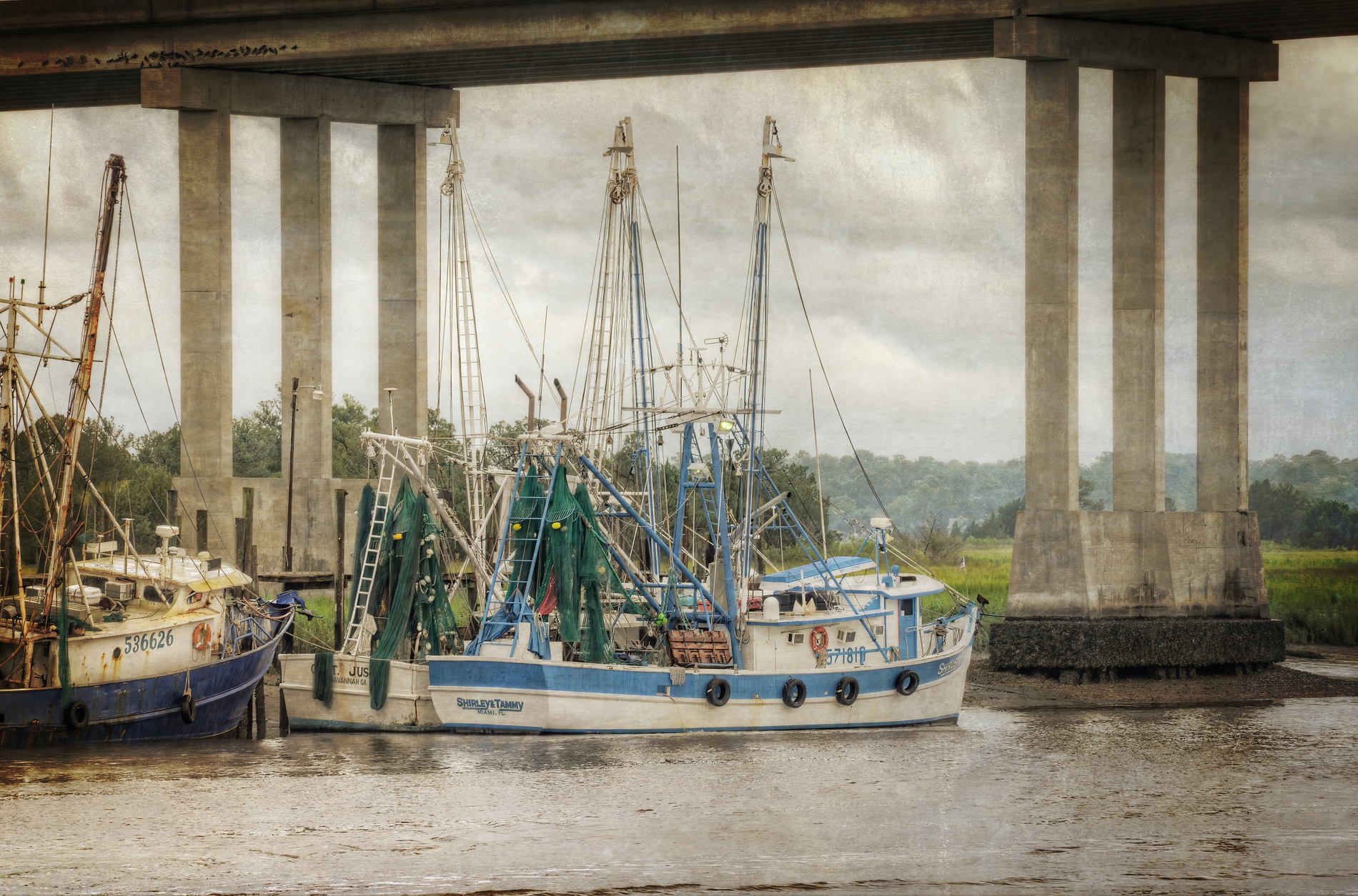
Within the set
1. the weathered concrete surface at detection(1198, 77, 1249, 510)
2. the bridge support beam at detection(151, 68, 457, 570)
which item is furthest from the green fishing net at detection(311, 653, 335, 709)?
the weathered concrete surface at detection(1198, 77, 1249, 510)

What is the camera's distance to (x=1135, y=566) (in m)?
37.6

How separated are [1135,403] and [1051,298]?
3.80 meters

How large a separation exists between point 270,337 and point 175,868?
67.6m

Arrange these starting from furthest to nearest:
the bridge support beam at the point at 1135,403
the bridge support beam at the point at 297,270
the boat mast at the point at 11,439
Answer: the bridge support beam at the point at 297,270 < the bridge support beam at the point at 1135,403 < the boat mast at the point at 11,439

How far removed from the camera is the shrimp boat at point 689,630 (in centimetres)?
2803

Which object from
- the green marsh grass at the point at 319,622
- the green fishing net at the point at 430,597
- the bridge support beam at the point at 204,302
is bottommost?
the green marsh grass at the point at 319,622

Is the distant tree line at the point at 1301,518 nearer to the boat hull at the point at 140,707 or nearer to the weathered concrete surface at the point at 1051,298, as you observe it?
the weathered concrete surface at the point at 1051,298

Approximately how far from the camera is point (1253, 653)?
38.6 m

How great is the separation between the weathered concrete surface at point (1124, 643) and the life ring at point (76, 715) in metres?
20.5

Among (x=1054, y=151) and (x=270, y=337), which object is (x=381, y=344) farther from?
(x=270, y=337)

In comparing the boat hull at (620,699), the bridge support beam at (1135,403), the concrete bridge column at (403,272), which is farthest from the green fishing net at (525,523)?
the concrete bridge column at (403,272)

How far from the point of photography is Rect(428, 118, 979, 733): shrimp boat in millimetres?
28031

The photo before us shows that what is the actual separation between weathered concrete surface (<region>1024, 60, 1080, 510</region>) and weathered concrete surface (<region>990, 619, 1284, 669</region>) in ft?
9.86

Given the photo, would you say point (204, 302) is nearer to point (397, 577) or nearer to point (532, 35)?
point (532, 35)
